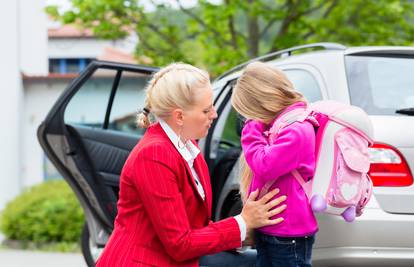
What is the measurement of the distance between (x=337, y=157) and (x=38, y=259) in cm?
725

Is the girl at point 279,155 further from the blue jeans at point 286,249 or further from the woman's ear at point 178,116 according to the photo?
the woman's ear at point 178,116

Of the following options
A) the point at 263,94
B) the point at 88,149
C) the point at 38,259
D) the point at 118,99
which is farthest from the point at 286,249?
the point at 118,99

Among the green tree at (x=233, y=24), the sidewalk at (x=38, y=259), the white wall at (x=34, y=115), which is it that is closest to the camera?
the sidewalk at (x=38, y=259)

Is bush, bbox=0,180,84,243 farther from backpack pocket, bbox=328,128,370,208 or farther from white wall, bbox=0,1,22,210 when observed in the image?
backpack pocket, bbox=328,128,370,208

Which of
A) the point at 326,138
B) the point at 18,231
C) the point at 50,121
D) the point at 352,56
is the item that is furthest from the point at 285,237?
the point at 18,231

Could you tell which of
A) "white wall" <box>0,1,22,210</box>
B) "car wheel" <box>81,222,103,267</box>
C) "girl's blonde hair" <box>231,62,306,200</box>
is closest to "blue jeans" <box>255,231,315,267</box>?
"girl's blonde hair" <box>231,62,306,200</box>

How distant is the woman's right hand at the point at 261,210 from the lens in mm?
3033

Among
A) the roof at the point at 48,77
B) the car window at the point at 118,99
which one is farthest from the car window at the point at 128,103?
the roof at the point at 48,77

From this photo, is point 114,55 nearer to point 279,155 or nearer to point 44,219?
point 44,219

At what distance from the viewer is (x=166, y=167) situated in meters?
2.84

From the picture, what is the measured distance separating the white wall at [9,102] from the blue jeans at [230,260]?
17272 millimetres

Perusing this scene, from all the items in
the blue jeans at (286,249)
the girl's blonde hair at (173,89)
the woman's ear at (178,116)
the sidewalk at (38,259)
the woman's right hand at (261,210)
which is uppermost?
the girl's blonde hair at (173,89)

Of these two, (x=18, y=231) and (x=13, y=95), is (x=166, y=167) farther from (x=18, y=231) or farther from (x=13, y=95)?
(x=13, y=95)

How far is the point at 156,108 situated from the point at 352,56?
192 cm
